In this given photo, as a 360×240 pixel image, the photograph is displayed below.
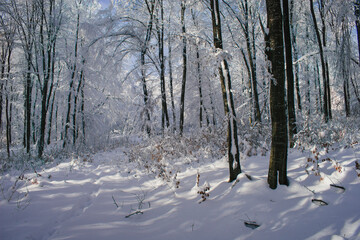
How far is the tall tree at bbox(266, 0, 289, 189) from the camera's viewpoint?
2.69 m

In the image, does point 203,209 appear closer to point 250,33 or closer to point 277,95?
point 277,95

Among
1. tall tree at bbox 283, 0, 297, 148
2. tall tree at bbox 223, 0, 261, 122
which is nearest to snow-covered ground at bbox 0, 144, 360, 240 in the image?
tall tree at bbox 283, 0, 297, 148

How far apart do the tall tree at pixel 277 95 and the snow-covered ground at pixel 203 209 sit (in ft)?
0.97

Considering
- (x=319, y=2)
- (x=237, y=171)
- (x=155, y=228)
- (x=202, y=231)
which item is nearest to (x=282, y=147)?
(x=237, y=171)

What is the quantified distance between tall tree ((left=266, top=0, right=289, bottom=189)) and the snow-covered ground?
0.30 m

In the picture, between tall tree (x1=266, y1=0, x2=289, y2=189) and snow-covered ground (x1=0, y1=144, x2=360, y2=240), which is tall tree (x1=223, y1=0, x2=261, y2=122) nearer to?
snow-covered ground (x1=0, y1=144, x2=360, y2=240)

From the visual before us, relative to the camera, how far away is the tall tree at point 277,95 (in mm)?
2691

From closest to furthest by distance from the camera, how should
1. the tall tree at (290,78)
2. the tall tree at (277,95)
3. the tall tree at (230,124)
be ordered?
1. the tall tree at (277,95)
2. the tall tree at (230,124)
3. the tall tree at (290,78)

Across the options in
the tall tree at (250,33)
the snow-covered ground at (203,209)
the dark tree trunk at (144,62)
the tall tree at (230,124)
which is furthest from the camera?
the tall tree at (250,33)

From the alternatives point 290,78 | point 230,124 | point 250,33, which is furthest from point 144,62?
point 230,124

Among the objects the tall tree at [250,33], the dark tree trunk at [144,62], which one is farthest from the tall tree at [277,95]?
the tall tree at [250,33]

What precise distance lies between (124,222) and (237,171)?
2.08 m

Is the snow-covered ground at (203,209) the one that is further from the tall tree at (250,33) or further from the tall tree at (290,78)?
the tall tree at (250,33)

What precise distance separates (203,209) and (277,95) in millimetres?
2037
